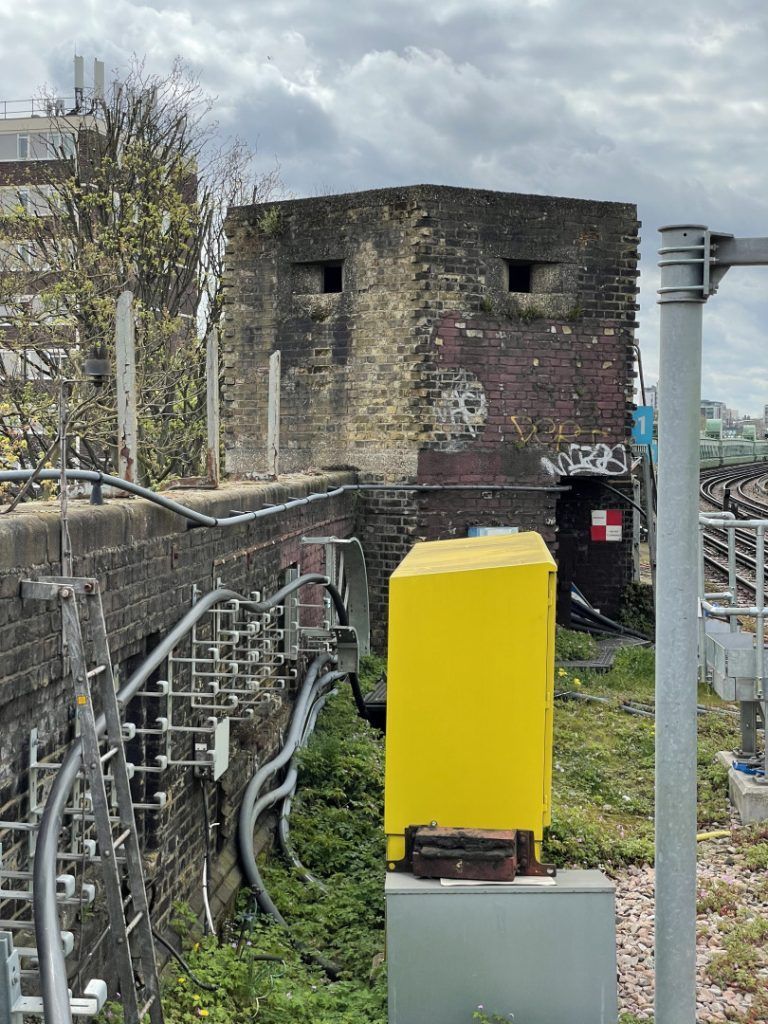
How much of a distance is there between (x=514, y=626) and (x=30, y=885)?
2.81 meters

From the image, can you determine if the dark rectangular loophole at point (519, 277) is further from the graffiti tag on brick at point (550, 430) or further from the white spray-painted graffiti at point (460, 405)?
the graffiti tag on brick at point (550, 430)

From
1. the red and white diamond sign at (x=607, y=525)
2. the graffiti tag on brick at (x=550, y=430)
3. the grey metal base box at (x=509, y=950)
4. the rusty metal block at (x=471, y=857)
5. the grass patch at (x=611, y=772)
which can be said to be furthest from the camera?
the red and white diamond sign at (x=607, y=525)

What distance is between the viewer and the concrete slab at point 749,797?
9555mm

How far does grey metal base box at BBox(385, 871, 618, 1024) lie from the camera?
5.73m

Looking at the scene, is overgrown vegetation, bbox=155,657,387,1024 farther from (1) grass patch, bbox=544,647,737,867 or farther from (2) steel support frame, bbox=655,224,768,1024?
(2) steel support frame, bbox=655,224,768,1024

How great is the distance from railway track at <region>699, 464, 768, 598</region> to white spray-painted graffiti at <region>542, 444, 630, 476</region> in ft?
4.12

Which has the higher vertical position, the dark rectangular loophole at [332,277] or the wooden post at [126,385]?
the dark rectangular loophole at [332,277]

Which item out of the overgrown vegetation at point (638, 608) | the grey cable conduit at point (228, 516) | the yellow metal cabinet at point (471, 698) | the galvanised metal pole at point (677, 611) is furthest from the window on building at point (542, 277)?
the galvanised metal pole at point (677, 611)

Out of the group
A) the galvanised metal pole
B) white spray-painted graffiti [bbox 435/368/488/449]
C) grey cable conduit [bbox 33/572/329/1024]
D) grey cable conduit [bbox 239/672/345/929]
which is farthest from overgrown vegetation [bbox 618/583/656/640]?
grey cable conduit [bbox 33/572/329/1024]

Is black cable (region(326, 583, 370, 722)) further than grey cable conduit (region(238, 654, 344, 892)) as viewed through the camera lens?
Yes

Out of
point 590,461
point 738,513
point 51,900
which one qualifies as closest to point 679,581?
point 51,900

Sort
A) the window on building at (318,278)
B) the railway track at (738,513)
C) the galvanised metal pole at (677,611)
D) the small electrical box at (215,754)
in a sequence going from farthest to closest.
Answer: the railway track at (738,513) < the window on building at (318,278) < the small electrical box at (215,754) < the galvanised metal pole at (677,611)

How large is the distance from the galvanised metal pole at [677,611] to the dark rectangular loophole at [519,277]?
12.2 m

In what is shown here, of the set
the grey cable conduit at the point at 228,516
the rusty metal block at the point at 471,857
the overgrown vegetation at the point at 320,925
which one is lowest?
the overgrown vegetation at the point at 320,925
